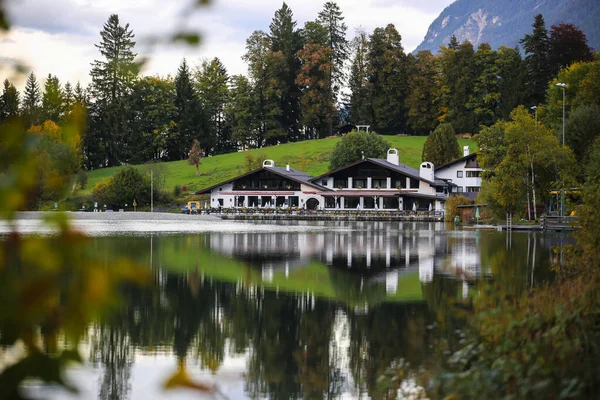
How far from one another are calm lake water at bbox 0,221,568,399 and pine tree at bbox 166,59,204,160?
75.2 m

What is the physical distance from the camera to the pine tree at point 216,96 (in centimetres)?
10844

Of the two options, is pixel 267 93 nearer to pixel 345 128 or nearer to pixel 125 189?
pixel 345 128

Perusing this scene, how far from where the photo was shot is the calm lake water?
9625mm

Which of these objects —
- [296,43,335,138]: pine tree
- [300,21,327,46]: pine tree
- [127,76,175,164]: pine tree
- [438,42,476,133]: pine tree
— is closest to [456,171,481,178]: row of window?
[438,42,476,133]: pine tree

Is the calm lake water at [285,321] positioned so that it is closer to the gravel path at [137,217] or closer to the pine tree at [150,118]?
the gravel path at [137,217]

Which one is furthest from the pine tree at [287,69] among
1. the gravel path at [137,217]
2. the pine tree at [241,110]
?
the gravel path at [137,217]

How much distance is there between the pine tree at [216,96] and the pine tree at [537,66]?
4044 centimetres

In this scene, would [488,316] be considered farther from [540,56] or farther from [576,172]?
[540,56]

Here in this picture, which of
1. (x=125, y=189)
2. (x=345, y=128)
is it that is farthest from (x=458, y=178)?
(x=125, y=189)

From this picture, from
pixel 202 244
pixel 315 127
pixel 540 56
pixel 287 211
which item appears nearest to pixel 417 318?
pixel 202 244

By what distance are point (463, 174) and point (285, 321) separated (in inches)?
2562

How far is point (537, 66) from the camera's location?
301 feet

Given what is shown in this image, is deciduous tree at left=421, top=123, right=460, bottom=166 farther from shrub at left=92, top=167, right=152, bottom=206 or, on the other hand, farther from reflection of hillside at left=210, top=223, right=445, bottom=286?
reflection of hillside at left=210, top=223, right=445, bottom=286

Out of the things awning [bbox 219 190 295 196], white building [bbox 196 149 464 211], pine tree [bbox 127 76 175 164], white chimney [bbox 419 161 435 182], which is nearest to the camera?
white building [bbox 196 149 464 211]
